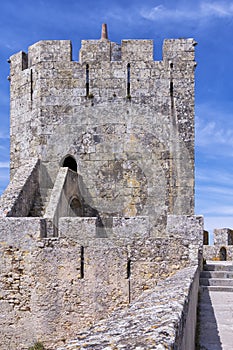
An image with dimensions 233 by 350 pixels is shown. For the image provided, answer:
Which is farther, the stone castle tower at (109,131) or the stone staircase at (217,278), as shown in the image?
the stone castle tower at (109,131)

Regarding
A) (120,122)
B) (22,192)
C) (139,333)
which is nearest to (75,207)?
(22,192)

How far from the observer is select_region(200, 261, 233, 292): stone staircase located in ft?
32.4

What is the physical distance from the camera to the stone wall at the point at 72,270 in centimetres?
978

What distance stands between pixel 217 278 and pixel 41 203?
17.8 ft

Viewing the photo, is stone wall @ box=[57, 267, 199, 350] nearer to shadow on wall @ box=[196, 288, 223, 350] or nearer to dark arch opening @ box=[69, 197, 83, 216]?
shadow on wall @ box=[196, 288, 223, 350]

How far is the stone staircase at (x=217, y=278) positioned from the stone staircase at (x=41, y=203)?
4.71 metres

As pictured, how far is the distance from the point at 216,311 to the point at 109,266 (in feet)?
9.63

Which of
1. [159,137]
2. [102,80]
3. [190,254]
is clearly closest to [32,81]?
[102,80]

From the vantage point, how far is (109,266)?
9.85 m

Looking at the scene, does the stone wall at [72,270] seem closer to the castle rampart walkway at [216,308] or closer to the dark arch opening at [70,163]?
the castle rampart walkway at [216,308]

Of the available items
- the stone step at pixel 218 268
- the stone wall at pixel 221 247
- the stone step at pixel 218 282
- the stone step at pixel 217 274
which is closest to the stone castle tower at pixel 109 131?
the stone step at pixel 218 268

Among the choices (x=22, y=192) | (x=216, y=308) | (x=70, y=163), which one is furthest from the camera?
(x=70, y=163)

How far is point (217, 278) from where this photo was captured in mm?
10703

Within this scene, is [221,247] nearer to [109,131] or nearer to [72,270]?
[109,131]
